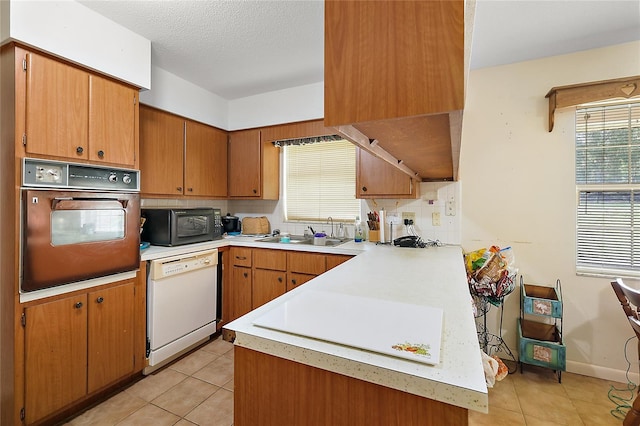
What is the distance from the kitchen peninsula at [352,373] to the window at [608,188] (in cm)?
198

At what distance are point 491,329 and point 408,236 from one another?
43.6 inches

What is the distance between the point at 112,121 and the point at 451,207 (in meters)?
2.79

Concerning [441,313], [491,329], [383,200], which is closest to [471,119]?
[383,200]

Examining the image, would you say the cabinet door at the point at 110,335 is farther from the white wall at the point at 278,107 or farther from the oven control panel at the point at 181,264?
the white wall at the point at 278,107

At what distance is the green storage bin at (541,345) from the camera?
7.05 ft

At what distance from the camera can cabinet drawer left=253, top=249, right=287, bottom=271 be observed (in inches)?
106

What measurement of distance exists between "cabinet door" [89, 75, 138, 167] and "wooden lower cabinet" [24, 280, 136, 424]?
916 millimetres

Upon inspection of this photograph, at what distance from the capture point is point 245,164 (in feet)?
10.8

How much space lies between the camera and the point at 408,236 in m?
2.57

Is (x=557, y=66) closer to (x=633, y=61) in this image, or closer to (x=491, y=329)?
(x=633, y=61)

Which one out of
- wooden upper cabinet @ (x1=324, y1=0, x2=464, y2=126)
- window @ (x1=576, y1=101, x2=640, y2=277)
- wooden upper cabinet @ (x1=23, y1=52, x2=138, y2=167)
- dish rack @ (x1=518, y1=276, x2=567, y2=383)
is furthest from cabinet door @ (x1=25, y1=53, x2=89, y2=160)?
window @ (x1=576, y1=101, x2=640, y2=277)

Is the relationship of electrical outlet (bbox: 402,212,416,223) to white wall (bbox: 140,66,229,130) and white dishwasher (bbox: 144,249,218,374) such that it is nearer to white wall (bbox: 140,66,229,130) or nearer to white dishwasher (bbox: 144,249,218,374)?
white dishwasher (bbox: 144,249,218,374)

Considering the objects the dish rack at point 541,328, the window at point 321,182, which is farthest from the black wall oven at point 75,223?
the dish rack at point 541,328

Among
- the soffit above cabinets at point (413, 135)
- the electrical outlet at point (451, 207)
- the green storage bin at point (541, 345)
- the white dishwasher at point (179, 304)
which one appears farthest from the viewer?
the electrical outlet at point (451, 207)
